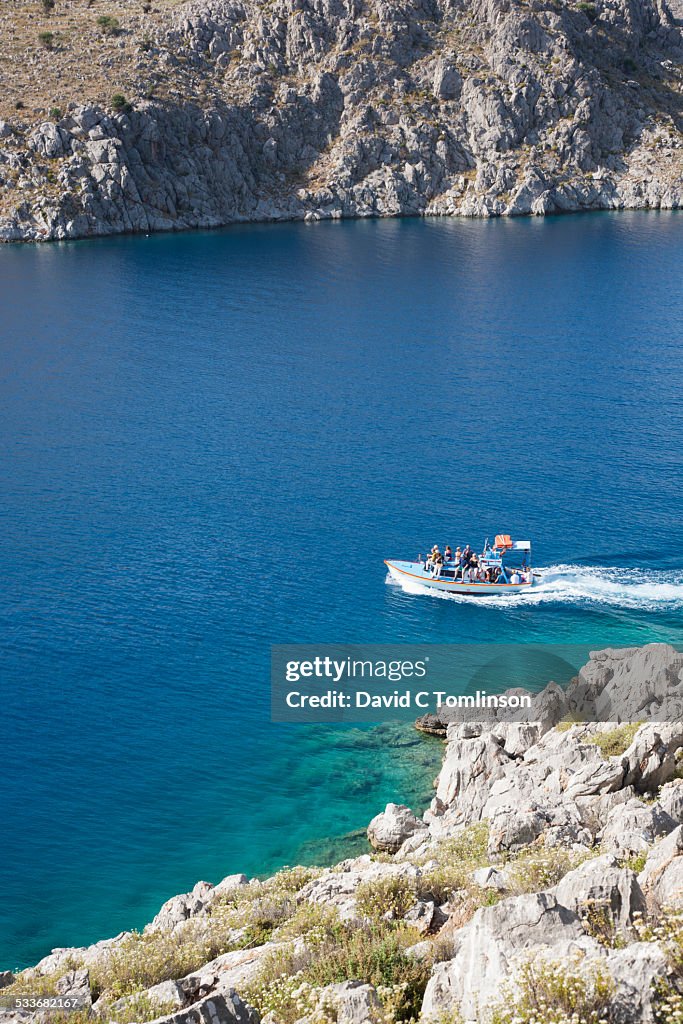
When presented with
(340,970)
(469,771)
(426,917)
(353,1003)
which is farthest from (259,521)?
(353,1003)

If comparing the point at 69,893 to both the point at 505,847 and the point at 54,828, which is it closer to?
the point at 54,828

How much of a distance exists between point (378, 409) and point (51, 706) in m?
53.3

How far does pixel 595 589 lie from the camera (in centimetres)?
6362

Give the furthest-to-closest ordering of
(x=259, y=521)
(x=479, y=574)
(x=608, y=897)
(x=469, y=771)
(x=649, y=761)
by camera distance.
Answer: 1. (x=259, y=521)
2. (x=479, y=574)
3. (x=469, y=771)
4. (x=649, y=761)
5. (x=608, y=897)

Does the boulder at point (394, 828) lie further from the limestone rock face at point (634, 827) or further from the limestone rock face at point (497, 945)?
the limestone rock face at point (497, 945)

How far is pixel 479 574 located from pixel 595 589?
25.2ft

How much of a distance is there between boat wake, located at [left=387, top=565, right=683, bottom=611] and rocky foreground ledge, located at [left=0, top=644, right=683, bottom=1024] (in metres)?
19.2

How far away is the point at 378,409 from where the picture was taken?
9800cm

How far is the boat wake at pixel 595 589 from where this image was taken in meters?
62.4

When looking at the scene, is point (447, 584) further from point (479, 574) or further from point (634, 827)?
point (634, 827)

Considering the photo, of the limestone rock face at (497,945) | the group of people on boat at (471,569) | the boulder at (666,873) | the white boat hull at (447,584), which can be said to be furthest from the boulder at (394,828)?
the group of people on boat at (471,569)

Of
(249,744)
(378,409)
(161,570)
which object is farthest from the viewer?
(378,409)

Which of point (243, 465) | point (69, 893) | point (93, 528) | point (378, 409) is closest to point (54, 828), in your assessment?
point (69, 893)

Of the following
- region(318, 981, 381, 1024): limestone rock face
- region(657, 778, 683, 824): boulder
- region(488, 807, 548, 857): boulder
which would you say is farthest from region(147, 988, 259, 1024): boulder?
region(657, 778, 683, 824): boulder
